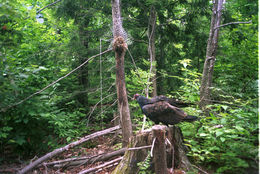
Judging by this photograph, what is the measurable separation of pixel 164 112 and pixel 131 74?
8.59 ft

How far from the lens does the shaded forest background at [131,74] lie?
2.55m

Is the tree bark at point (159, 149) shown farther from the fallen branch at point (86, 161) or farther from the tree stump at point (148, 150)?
the fallen branch at point (86, 161)

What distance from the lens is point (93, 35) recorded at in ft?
19.1

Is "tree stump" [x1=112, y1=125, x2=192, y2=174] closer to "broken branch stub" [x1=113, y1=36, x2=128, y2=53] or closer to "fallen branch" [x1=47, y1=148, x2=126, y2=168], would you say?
"fallen branch" [x1=47, y1=148, x2=126, y2=168]

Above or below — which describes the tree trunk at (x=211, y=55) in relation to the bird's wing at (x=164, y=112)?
above

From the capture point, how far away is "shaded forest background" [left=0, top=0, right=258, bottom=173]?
8.36 feet

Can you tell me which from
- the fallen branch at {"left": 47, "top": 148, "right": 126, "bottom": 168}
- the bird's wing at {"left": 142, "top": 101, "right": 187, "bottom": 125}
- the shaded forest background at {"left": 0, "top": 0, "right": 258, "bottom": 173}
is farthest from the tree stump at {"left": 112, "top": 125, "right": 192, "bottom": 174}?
the fallen branch at {"left": 47, "top": 148, "right": 126, "bottom": 168}

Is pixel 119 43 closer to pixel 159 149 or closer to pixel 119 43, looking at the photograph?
pixel 119 43

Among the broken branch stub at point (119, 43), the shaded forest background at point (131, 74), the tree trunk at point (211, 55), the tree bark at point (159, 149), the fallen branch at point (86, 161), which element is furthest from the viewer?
the fallen branch at point (86, 161)

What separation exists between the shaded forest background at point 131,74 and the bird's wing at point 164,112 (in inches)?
13.7

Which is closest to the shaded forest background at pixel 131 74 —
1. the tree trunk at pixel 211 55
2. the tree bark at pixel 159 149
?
the tree trunk at pixel 211 55

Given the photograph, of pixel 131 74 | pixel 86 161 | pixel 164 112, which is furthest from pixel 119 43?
pixel 86 161

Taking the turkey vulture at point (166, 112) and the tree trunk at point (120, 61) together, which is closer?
the turkey vulture at point (166, 112)

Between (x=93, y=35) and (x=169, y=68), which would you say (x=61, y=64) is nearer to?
(x=93, y=35)
